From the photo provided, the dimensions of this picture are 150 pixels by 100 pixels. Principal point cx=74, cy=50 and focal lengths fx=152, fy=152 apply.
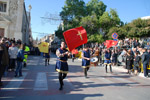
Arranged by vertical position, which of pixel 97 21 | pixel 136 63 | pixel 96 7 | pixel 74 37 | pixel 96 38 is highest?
pixel 96 7

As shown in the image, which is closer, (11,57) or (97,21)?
(11,57)

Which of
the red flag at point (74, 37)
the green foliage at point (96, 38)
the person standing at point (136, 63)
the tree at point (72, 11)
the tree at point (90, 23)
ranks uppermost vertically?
the tree at point (72, 11)

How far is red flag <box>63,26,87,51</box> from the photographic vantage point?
20.1 feet

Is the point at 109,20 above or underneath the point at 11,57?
above

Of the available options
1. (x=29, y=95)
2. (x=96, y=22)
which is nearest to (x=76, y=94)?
(x=29, y=95)

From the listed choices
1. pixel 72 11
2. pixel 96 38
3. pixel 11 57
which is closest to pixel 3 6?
pixel 11 57

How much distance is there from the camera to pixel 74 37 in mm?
6332

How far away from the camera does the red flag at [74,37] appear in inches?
241

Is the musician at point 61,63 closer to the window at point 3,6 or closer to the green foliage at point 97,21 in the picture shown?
the window at point 3,6

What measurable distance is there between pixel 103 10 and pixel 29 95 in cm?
3097

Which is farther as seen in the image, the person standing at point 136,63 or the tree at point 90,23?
the tree at point 90,23

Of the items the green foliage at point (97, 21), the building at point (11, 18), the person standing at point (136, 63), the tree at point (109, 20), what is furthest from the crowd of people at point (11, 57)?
the tree at point (109, 20)

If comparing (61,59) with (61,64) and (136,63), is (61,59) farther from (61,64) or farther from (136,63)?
(136,63)

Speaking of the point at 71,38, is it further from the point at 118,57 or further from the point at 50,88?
the point at 118,57
